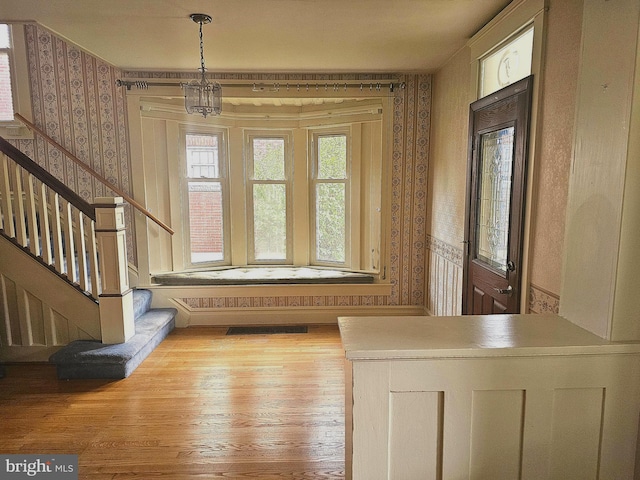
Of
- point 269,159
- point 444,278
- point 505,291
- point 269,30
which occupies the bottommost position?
point 444,278

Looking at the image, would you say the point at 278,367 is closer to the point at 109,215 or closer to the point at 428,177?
the point at 109,215

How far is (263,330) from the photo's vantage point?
4.16m

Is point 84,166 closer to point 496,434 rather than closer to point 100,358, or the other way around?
point 100,358

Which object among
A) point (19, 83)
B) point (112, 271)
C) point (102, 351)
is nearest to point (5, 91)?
point (19, 83)

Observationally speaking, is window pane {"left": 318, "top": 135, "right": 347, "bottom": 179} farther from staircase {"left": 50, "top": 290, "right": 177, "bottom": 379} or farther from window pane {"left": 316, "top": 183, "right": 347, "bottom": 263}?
staircase {"left": 50, "top": 290, "right": 177, "bottom": 379}

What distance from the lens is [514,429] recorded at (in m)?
1.16

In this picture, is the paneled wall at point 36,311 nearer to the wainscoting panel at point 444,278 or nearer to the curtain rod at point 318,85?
the curtain rod at point 318,85

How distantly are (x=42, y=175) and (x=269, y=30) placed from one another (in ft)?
6.65

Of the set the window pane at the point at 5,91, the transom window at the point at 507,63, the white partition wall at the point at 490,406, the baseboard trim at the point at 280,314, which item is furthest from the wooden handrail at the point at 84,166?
the white partition wall at the point at 490,406

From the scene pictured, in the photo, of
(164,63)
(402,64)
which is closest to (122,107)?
(164,63)

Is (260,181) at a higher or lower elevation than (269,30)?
lower

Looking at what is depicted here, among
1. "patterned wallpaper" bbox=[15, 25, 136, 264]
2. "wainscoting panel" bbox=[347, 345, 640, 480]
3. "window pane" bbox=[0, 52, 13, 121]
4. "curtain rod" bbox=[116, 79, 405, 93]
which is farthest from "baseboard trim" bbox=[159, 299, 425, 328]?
"wainscoting panel" bbox=[347, 345, 640, 480]

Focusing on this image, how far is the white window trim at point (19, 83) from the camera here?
150 inches

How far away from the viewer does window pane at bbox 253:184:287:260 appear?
4637mm
